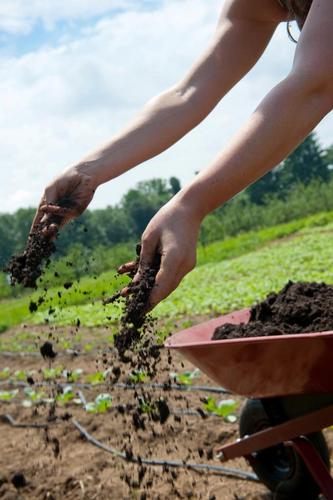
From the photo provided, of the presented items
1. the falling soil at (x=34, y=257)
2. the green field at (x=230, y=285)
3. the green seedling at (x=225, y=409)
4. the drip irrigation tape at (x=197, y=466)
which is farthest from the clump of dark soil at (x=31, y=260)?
the green field at (x=230, y=285)

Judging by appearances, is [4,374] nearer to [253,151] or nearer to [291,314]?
[291,314]

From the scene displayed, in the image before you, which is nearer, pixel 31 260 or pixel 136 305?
pixel 136 305

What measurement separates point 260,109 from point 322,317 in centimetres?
97

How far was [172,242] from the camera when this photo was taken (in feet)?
5.03

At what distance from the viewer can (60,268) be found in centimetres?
313

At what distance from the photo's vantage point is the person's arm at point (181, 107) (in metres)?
2.06

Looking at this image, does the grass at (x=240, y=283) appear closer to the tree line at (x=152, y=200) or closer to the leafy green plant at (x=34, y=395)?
the leafy green plant at (x=34, y=395)

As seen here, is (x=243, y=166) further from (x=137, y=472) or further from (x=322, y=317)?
(x=137, y=472)

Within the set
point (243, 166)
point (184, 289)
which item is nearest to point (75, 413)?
point (243, 166)

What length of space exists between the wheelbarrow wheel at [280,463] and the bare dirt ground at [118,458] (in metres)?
0.20

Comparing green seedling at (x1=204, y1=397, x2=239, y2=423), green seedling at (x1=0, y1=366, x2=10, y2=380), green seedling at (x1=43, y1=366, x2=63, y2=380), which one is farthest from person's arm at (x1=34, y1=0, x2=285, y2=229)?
green seedling at (x1=0, y1=366, x2=10, y2=380)

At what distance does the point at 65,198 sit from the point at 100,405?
2590 mm

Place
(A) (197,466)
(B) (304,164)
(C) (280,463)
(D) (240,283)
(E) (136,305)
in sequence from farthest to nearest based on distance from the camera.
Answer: (B) (304,164)
(D) (240,283)
(A) (197,466)
(C) (280,463)
(E) (136,305)

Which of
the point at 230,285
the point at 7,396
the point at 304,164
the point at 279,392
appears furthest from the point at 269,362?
the point at 304,164
